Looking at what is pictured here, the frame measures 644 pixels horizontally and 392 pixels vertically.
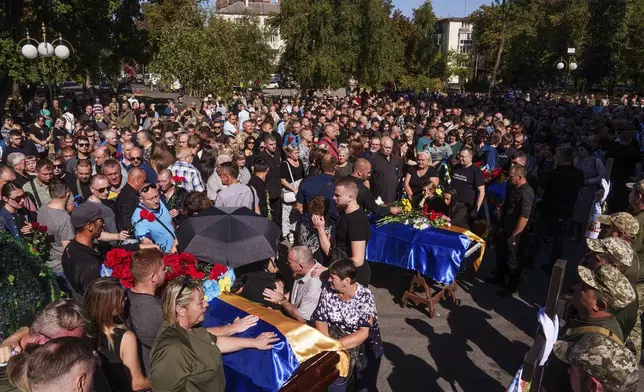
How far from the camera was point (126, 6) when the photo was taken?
2564 centimetres

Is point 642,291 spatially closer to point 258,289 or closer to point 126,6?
point 258,289

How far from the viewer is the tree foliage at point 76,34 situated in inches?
811

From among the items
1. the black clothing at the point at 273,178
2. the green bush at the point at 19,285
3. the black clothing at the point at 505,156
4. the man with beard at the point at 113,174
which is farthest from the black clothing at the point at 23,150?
the black clothing at the point at 505,156

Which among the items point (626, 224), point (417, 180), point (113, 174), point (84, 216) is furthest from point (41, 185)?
point (626, 224)

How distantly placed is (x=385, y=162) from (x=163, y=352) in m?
5.92

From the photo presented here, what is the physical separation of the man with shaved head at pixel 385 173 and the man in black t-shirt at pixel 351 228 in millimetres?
3278

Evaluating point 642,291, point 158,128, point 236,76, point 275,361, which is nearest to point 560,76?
point 236,76

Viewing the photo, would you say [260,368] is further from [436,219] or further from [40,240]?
[436,219]

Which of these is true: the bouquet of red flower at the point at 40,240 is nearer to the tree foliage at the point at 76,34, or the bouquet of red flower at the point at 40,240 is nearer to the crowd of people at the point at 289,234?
the crowd of people at the point at 289,234

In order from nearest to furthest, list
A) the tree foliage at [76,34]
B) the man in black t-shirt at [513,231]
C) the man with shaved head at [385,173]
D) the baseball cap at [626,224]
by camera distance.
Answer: the baseball cap at [626,224] → the man in black t-shirt at [513,231] → the man with shaved head at [385,173] → the tree foliage at [76,34]

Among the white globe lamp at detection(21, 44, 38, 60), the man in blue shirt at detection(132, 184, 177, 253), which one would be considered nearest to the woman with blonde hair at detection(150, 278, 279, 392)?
the man in blue shirt at detection(132, 184, 177, 253)

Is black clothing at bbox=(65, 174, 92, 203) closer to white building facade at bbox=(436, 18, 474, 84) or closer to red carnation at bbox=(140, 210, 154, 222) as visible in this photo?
red carnation at bbox=(140, 210, 154, 222)

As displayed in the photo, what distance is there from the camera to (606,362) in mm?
2533

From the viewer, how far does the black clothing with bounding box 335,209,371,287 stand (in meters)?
4.83
